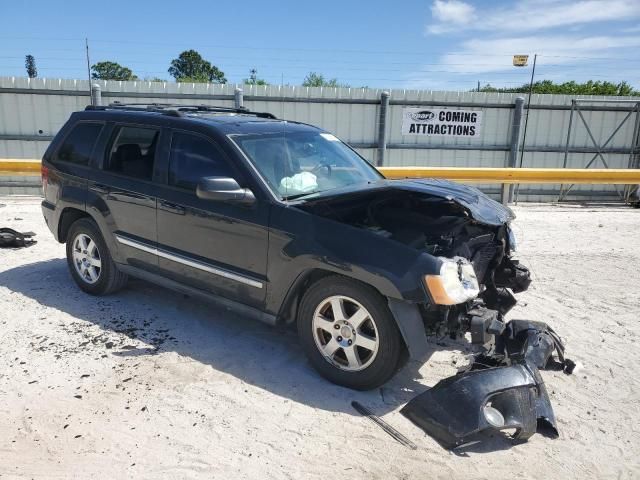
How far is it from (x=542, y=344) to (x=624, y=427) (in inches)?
28.2

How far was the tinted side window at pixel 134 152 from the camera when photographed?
15.2ft

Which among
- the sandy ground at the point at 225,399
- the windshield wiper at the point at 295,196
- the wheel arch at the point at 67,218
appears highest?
the windshield wiper at the point at 295,196

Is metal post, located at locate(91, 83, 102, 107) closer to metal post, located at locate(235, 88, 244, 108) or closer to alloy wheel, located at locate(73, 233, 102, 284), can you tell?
metal post, located at locate(235, 88, 244, 108)

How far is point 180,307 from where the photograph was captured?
5.11 m

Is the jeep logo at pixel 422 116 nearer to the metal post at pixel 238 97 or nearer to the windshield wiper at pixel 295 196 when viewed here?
the metal post at pixel 238 97

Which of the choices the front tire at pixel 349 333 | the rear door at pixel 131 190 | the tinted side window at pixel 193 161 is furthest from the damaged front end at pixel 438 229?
the rear door at pixel 131 190

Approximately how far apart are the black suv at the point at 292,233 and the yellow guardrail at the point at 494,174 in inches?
228

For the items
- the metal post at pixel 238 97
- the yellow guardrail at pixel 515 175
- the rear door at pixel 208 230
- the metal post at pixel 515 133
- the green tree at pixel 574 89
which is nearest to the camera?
the rear door at pixel 208 230

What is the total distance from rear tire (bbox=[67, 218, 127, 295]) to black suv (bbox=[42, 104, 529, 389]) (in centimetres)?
2

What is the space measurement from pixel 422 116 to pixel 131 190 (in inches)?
393

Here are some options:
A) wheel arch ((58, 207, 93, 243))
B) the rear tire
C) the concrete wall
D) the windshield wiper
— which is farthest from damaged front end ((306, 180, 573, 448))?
the concrete wall

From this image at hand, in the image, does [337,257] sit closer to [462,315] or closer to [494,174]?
[462,315]

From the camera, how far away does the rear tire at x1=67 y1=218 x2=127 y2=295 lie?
5.13 metres

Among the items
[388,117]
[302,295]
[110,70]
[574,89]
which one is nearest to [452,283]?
[302,295]
